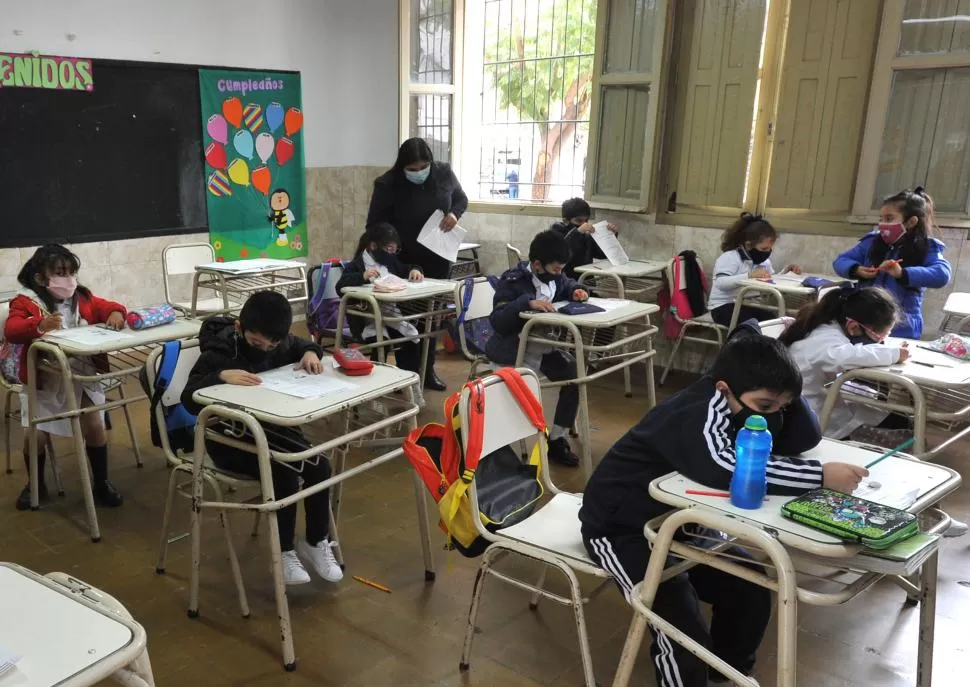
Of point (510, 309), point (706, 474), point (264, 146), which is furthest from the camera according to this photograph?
point (264, 146)

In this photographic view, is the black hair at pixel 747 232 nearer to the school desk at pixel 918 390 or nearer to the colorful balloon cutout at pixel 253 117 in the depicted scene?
the school desk at pixel 918 390

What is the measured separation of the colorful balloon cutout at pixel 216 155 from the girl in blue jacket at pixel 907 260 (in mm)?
4448

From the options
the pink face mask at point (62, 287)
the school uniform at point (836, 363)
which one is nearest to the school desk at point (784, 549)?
the school uniform at point (836, 363)

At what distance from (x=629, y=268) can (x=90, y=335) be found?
3230mm

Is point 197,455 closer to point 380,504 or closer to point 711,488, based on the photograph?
point 380,504

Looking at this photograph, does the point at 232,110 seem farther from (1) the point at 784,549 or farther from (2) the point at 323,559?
(1) the point at 784,549

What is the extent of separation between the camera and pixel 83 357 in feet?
9.58

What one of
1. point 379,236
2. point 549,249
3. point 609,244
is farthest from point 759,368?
point 609,244

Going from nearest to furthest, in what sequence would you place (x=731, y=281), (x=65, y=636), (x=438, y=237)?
(x=65, y=636) < (x=731, y=281) < (x=438, y=237)

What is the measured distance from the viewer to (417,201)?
4617 mm

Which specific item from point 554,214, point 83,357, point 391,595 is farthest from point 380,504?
point 554,214

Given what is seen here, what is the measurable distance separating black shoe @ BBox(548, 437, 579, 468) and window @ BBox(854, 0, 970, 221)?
228 centimetres

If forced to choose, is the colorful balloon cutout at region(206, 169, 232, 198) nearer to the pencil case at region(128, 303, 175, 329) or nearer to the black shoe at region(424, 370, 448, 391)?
the black shoe at region(424, 370, 448, 391)

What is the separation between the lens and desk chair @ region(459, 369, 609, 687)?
1.83 metres
